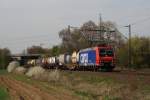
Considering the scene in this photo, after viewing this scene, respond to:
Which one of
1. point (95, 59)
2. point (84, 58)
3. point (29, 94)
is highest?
point (84, 58)

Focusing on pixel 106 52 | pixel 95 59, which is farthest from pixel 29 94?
pixel 106 52

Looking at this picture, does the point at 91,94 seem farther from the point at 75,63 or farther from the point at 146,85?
the point at 75,63

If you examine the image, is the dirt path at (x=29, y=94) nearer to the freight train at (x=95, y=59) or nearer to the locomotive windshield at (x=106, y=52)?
the freight train at (x=95, y=59)

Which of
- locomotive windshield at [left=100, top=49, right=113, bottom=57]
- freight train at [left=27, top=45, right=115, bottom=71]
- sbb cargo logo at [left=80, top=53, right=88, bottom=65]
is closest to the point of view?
freight train at [left=27, top=45, right=115, bottom=71]

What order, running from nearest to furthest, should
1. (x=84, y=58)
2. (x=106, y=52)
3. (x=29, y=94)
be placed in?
(x=29, y=94)
(x=106, y=52)
(x=84, y=58)

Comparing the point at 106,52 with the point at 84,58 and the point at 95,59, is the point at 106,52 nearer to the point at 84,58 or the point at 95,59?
the point at 95,59

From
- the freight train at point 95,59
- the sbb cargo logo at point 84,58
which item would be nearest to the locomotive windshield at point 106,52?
the freight train at point 95,59

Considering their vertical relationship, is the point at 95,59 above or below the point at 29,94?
above

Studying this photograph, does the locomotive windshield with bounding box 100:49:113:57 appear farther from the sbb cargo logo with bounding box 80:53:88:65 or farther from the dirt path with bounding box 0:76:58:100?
the dirt path with bounding box 0:76:58:100

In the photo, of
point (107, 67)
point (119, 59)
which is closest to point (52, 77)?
point (107, 67)

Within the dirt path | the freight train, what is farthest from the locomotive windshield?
the dirt path

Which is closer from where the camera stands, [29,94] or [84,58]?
[29,94]

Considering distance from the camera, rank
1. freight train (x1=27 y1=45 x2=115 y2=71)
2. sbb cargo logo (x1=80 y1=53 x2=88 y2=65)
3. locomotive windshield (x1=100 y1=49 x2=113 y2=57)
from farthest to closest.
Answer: sbb cargo logo (x1=80 y1=53 x2=88 y2=65) → locomotive windshield (x1=100 y1=49 x2=113 y2=57) → freight train (x1=27 y1=45 x2=115 y2=71)

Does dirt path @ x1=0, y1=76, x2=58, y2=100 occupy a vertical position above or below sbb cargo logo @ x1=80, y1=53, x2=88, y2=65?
below
